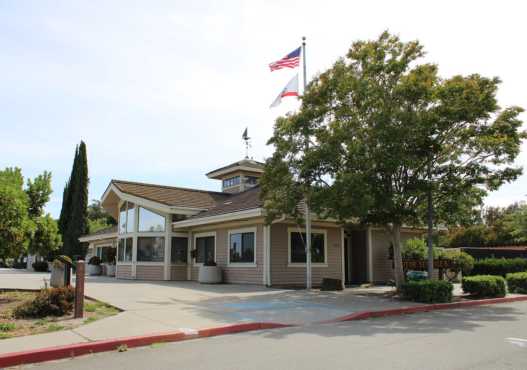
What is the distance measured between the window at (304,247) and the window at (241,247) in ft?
5.50

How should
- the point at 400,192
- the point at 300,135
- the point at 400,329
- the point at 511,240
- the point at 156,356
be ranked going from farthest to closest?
the point at 511,240 → the point at 300,135 → the point at 400,192 → the point at 400,329 → the point at 156,356

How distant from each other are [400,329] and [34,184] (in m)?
10.9

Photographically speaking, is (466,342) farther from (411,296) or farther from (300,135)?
(300,135)

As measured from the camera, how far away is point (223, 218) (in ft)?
64.5

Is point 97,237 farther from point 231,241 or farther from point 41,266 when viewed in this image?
point 231,241

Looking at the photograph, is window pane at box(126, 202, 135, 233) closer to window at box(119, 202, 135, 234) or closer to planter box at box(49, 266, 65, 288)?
window at box(119, 202, 135, 234)

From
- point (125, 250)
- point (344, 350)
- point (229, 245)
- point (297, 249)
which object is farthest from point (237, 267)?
point (344, 350)

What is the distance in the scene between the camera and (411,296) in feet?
46.3

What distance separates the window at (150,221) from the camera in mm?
23409

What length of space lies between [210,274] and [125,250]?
7160 millimetres

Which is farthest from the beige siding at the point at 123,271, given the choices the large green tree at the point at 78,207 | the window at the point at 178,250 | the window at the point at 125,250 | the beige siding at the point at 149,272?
the large green tree at the point at 78,207

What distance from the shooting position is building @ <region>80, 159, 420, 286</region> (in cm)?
1909

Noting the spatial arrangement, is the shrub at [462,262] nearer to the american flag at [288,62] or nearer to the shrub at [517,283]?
the shrub at [517,283]

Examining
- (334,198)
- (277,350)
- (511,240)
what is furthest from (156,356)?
(511,240)
